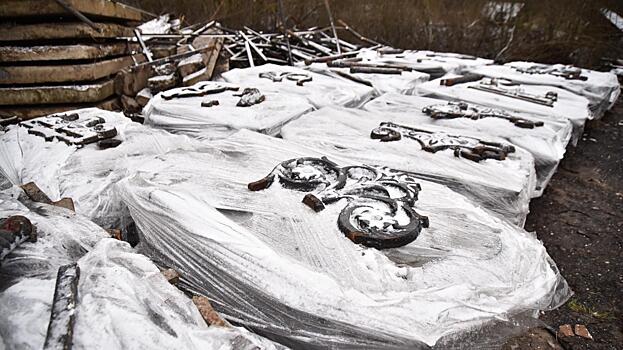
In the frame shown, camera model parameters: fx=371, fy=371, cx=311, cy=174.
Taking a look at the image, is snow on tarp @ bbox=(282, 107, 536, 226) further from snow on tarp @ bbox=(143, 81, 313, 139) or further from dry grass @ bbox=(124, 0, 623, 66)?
dry grass @ bbox=(124, 0, 623, 66)

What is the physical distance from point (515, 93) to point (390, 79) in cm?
100

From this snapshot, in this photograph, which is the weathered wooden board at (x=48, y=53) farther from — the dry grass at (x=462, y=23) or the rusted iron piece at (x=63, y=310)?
the dry grass at (x=462, y=23)

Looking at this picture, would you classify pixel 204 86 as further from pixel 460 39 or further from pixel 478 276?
pixel 460 39

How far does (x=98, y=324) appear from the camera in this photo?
2.17ft

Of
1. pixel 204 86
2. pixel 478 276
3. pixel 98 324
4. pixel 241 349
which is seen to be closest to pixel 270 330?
pixel 241 349

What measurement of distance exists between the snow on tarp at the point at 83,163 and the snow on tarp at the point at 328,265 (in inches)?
6.7

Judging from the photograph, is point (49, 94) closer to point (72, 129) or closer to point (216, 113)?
point (72, 129)

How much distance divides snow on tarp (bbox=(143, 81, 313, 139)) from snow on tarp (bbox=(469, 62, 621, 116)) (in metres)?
2.40

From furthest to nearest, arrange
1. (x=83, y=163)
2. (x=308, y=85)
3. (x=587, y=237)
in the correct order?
(x=308, y=85)
(x=587, y=237)
(x=83, y=163)

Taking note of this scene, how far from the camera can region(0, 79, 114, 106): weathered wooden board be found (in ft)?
8.54

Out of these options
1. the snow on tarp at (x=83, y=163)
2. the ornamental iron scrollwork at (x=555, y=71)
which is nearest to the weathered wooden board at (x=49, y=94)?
the snow on tarp at (x=83, y=163)

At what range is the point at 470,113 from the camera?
229cm

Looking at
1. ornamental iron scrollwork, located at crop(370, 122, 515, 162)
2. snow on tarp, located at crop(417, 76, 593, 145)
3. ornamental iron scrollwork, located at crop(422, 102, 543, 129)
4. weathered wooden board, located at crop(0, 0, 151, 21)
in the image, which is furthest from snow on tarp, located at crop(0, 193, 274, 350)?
snow on tarp, located at crop(417, 76, 593, 145)

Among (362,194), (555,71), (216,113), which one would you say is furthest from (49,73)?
(555,71)
